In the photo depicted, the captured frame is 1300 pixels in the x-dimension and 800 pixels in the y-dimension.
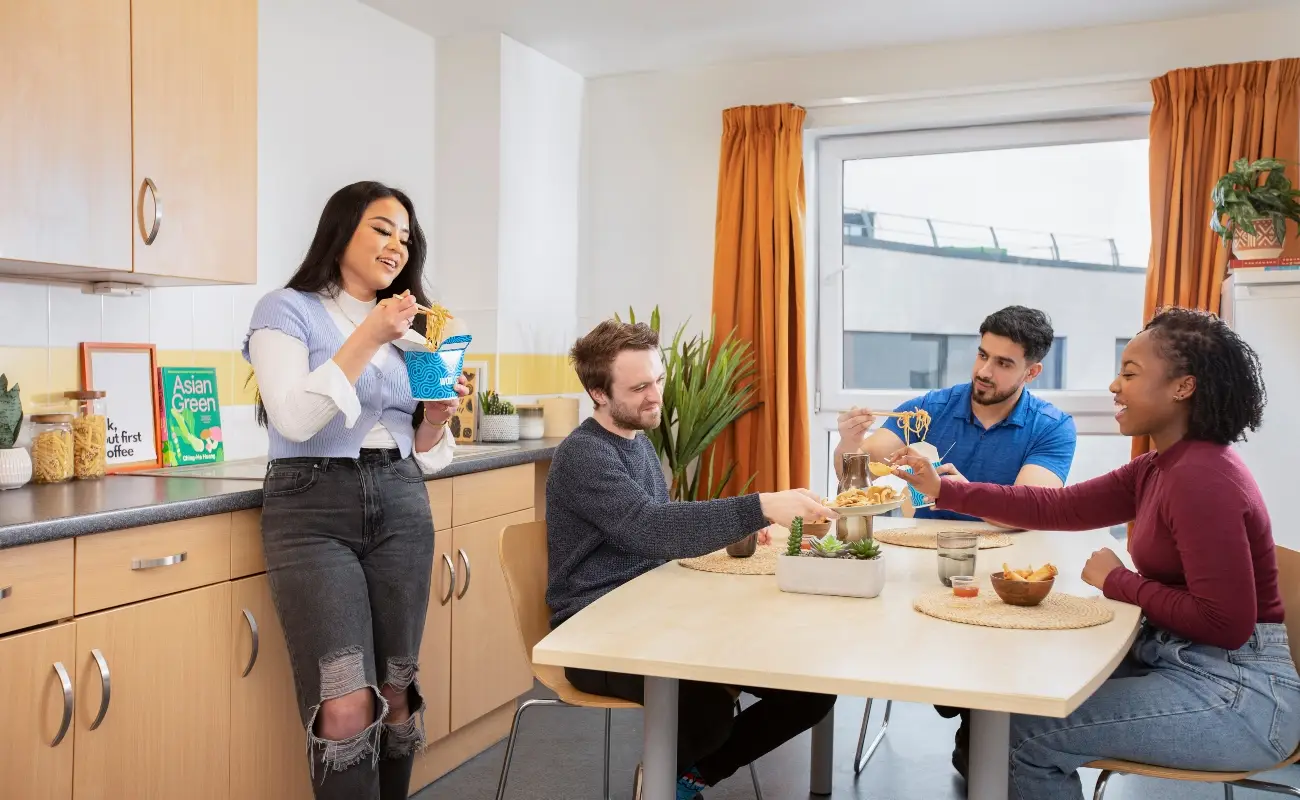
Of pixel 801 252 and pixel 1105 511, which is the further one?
pixel 801 252

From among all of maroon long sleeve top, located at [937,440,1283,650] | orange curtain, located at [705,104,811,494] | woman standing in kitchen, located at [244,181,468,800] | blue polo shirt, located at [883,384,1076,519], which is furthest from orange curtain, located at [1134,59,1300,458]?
woman standing in kitchen, located at [244,181,468,800]

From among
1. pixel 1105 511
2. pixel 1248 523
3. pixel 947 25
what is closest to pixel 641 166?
pixel 947 25

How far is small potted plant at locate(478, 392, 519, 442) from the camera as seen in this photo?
421cm

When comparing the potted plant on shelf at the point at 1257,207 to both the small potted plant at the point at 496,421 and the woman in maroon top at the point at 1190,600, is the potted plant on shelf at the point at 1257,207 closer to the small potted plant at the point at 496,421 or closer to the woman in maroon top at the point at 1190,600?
the woman in maroon top at the point at 1190,600

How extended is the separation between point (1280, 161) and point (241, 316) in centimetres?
361

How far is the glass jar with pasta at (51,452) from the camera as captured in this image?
103 inches

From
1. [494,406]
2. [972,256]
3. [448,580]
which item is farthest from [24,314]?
[972,256]

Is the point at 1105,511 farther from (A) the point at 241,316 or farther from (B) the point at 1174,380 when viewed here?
(A) the point at 241,316

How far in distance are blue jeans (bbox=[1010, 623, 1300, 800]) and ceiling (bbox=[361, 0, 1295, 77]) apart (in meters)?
2.87

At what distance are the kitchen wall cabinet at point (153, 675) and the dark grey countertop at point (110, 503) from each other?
33mm

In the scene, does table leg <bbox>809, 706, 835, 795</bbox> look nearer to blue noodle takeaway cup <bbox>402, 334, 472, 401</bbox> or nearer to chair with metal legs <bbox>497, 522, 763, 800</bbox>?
chair with metal legs <bbox>497, 522, 763, 800</bbox>

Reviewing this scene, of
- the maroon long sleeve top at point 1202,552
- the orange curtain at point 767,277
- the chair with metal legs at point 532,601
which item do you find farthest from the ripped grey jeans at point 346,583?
the orange curtain at point 767,277

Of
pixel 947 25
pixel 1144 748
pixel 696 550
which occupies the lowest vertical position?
pixel 1144 748

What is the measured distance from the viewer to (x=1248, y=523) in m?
1.99
